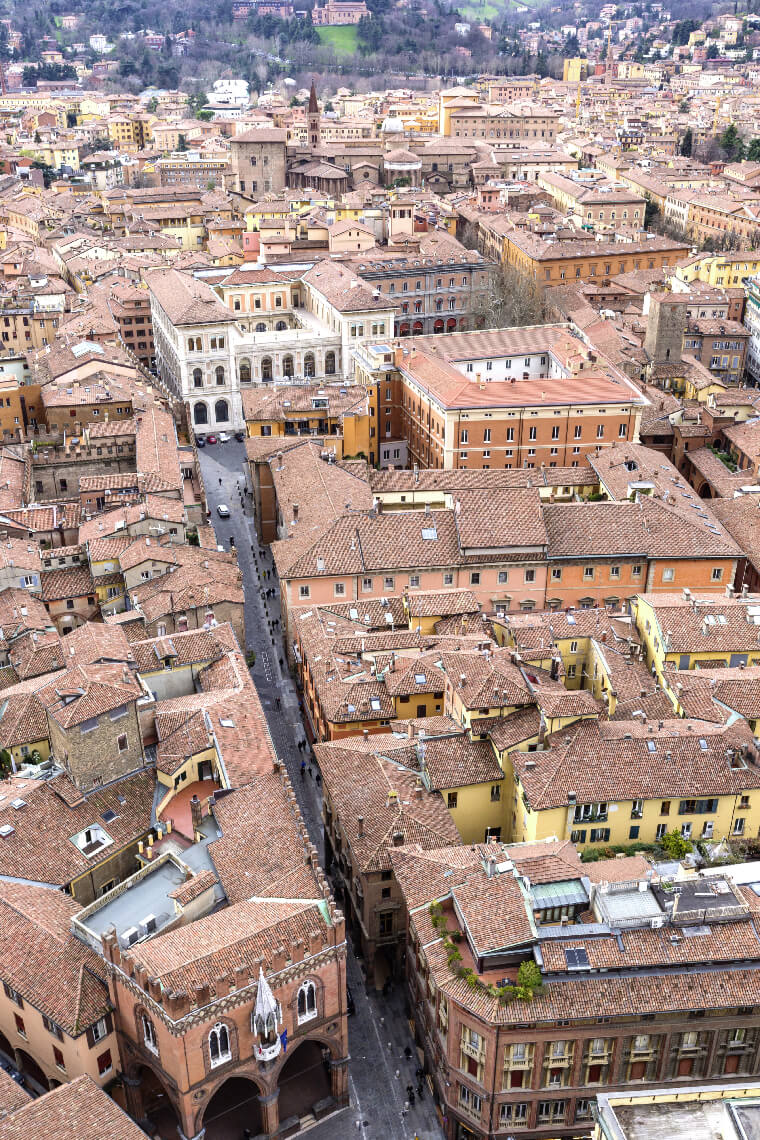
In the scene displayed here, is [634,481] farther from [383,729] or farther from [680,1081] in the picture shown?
[680,1081]

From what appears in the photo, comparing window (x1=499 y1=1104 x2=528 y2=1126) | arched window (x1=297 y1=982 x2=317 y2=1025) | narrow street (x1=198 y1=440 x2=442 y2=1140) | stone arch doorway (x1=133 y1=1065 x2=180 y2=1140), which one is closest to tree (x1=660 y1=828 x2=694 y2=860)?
window (x1=499 y1=1104 x2=528 y2=1126)

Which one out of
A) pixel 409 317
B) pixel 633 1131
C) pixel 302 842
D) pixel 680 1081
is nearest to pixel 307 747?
pixel 302 842

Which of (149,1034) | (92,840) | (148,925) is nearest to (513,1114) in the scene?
(149,1034)

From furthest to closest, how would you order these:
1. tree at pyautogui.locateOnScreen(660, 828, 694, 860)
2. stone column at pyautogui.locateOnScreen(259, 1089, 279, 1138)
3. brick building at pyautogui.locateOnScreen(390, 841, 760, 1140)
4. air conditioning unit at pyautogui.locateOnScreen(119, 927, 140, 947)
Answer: tree at pyautogui.locateOnScreen(660, 828, 694, 860) → air conditioning unit at pyautogui.locateOnScreen(119, 927, 140, 947) → stone column at pyautogui.locateOnScreen(259, 1089, 279, 1138) → brick building at pyautogui.locateOnScreen(390, 841, 760, 1140)

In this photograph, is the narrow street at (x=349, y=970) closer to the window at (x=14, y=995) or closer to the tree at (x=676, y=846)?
the window at (x=14, y=995)

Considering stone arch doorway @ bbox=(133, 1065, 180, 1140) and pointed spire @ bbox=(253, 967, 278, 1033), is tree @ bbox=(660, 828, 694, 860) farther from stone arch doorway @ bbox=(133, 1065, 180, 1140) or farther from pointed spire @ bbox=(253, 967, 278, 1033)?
stone arch doorway @ bbox=(133, 1065, 180, 1140)

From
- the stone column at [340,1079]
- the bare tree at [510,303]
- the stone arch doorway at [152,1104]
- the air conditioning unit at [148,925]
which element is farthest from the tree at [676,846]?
the bare tree at [510,303]
